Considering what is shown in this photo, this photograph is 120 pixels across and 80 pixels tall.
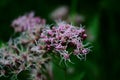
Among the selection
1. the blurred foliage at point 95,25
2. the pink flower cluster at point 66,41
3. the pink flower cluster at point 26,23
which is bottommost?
A: the pink flower cluster at point 66,41

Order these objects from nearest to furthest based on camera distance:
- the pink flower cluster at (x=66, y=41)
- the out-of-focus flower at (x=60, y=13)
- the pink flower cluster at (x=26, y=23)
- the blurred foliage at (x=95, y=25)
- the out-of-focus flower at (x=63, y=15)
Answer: the pink flower cluster at (x=66, y=41) < the pink flower cluster at (x=26, y=23) < the blurred foliage at (x=95, y=25) < the out-of-focus flower at (x=63, y=15) < the out-of-focus flower at (x=60, y=13)

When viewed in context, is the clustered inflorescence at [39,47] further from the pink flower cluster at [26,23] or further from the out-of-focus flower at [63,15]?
the out-of-focus flower at [63,15]

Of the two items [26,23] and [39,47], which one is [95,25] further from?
[39,47]

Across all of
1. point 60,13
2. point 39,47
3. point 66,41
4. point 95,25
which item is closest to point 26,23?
point 39,47

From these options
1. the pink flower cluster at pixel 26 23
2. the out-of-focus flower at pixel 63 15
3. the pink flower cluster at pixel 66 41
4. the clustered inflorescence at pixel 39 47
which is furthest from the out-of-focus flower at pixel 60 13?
the pink flower cluster at pixel 66 41

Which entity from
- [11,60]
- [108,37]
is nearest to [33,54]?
[11,60]

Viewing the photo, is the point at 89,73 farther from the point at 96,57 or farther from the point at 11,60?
the point at 11,60

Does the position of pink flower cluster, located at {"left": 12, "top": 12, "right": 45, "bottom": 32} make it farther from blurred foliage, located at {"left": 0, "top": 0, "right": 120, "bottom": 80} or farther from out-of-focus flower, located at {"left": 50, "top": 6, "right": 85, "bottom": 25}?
out-of-focus flower, located at {"left": 50, "top": 6, "right": 85, "bottom": 25}
